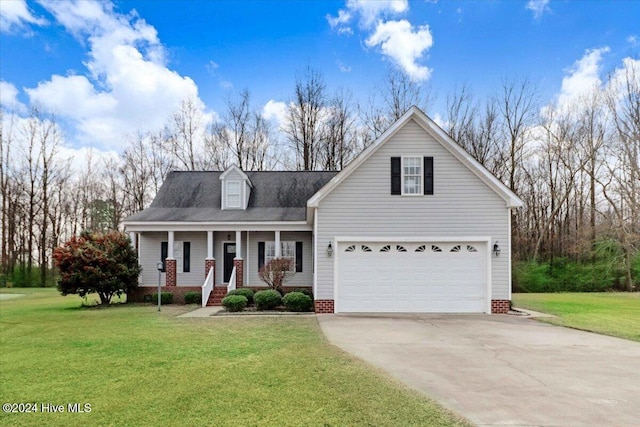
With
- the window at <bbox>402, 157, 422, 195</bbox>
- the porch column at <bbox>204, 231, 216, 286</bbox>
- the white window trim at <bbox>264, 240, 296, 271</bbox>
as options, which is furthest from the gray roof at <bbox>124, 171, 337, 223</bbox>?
the window at <bbox>402, 157, 422, 195</bbox>

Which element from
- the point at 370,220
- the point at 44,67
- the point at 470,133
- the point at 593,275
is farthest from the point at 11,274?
the point at 593,275

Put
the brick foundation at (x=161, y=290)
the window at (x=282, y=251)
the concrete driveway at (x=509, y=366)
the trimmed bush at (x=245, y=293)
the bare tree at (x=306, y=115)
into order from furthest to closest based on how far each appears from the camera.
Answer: the bare tree at (x=306, y=115) < the window at (x=282, y=251) < the brick foundation at (x=161, y=290) < the trimmed bush at (x=245, y=293) < the concrete driveway at (x=509, y=366)

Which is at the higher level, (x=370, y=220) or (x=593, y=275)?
(x=370, y=220)

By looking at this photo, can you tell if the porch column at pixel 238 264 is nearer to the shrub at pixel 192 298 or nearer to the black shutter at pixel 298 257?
the shrub at pixel 192 298

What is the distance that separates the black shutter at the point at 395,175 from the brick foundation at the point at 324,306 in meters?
4.48

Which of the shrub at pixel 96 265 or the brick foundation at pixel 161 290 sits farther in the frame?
the brick foundation at pixel 161 290

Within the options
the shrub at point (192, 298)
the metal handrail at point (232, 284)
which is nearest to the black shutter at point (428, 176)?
the metal handrail at point (232, 284)

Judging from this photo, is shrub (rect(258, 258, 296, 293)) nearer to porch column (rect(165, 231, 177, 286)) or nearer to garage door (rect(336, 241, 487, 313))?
garage door (rect(336, 241, 487, 313))

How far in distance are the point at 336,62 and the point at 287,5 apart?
28.7 feet

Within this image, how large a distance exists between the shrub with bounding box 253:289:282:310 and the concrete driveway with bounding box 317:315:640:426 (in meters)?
3.49

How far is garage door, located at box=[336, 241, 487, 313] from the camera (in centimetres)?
1418

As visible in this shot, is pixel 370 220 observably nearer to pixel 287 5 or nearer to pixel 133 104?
pixel 287 5

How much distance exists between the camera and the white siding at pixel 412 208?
1422cm

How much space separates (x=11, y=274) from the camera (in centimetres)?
3362
